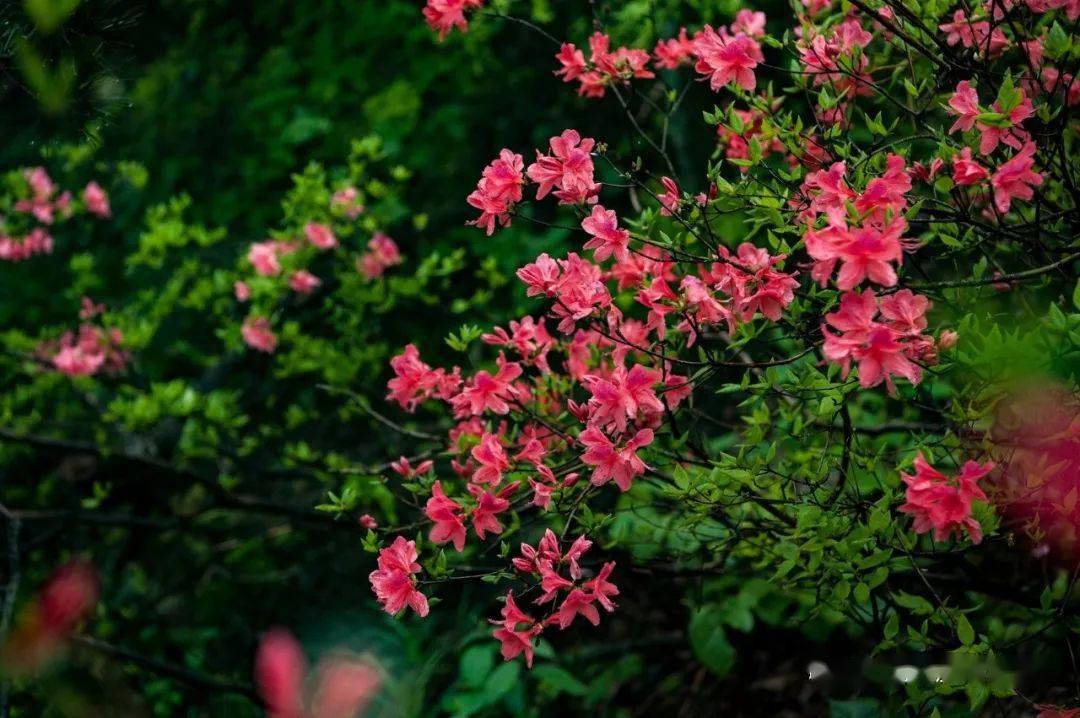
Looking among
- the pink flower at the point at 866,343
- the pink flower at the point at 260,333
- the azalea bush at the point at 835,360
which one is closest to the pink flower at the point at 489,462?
the azalea bush at the point at 835,360

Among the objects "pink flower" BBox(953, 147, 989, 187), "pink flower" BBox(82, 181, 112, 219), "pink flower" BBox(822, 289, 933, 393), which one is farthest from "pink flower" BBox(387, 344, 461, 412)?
"pink flower" BBox(82, 181, 112, 219)

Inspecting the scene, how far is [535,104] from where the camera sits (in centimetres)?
404

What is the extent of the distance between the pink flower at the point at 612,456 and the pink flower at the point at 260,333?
2.15 m

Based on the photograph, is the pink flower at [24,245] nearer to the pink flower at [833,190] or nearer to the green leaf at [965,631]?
the pink flower at [833,190]

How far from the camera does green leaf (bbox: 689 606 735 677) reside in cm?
259

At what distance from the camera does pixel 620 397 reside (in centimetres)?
158

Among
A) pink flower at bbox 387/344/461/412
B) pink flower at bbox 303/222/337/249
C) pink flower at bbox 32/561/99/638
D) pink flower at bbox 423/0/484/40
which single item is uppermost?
pink flower at bbox 423/0/484/40

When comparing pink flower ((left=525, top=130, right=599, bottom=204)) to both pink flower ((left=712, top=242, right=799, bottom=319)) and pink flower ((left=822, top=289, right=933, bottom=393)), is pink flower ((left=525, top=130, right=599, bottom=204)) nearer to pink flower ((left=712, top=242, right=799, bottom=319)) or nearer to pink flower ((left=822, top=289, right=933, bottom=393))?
pink flower ((left=712, top=242, right=799, bottom=319))

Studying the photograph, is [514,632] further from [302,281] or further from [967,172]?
[302,281]

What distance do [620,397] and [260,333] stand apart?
2209mm

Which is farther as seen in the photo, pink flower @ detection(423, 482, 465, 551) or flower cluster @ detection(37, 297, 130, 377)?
flower cluster @ detection(37, 297, 130, 377)

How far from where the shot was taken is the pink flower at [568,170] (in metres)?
1.67

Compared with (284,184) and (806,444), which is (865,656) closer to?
(806,444)

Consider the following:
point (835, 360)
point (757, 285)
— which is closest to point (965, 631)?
point (835, 360)
